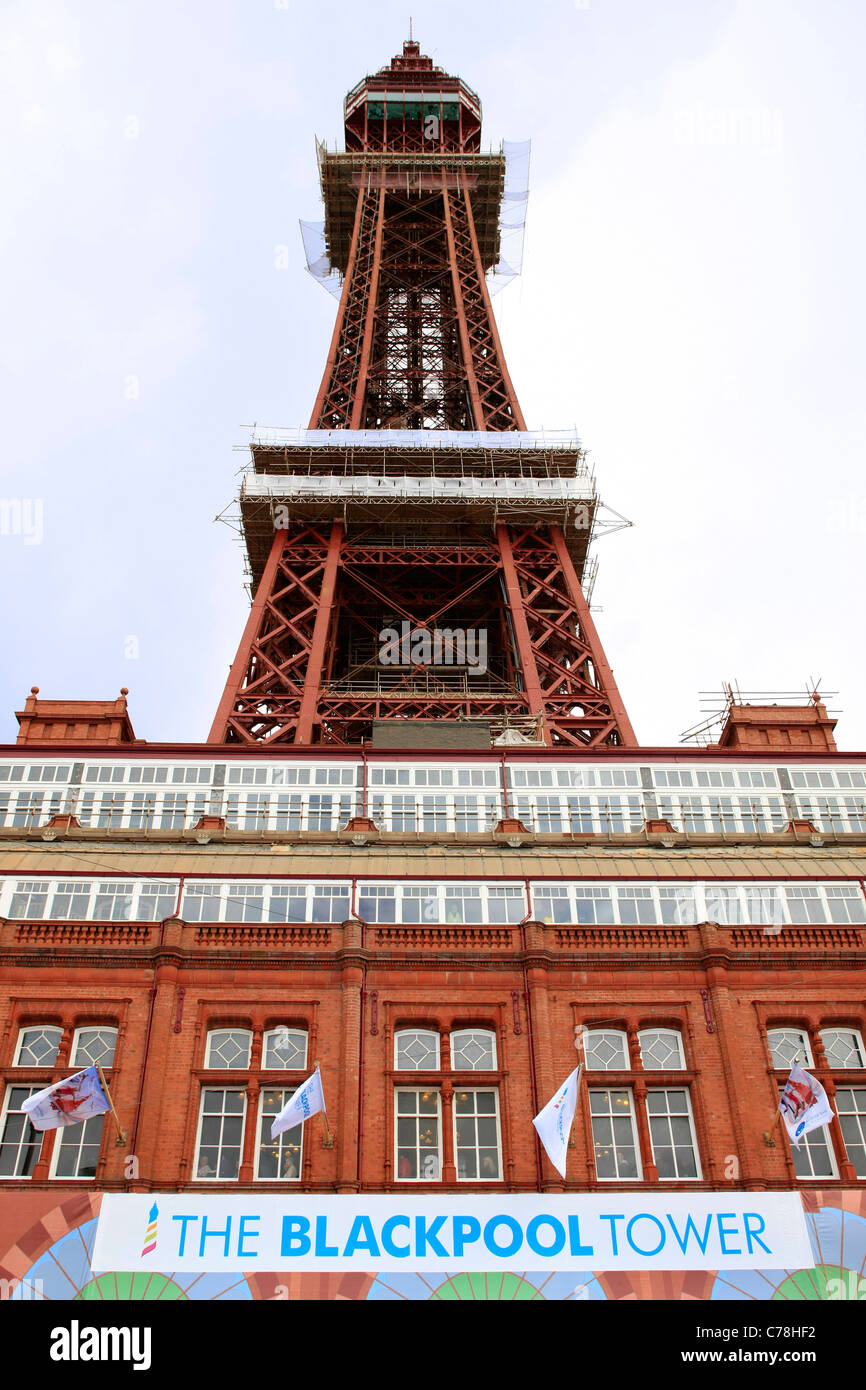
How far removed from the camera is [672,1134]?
24.0 metres

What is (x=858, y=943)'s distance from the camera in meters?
26.2

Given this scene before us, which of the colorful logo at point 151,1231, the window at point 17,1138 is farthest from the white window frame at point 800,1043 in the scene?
the window at point 17,1138

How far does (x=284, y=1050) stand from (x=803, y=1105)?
9.66 m

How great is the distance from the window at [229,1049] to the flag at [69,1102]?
297 cm

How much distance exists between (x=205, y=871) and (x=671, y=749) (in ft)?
56.2

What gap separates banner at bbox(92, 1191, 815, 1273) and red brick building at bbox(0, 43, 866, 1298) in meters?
0.37

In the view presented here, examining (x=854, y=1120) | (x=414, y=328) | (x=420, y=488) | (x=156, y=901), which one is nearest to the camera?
(x=854, y=1120)

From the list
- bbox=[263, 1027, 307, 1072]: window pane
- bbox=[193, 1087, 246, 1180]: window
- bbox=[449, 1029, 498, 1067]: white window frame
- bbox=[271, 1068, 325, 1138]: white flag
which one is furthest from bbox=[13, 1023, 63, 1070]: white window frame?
bbox=[449, 1029, 498, 1067]: white window frame

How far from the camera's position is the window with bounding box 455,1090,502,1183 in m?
23.4

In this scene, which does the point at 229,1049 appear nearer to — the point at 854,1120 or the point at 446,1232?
the point at 446,1232

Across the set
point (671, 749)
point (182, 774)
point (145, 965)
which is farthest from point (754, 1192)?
point (182, 774)

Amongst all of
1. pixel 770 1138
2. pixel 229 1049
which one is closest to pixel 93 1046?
pixel 229 1049

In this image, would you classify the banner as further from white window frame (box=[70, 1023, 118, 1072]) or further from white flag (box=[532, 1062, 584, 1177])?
white window frame (box=[70, 1023, 118, 1072])

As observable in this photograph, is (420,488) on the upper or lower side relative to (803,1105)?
upper
